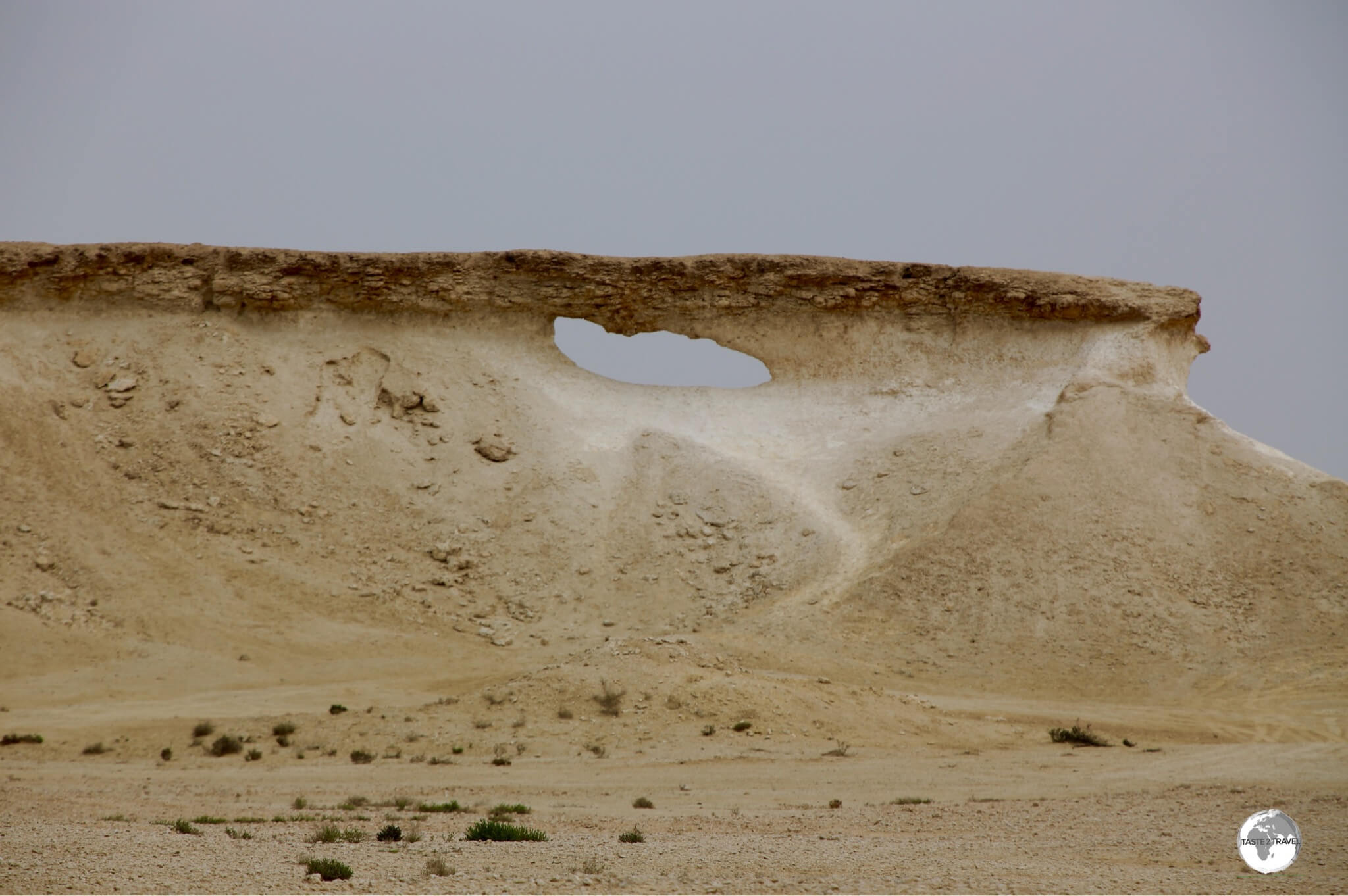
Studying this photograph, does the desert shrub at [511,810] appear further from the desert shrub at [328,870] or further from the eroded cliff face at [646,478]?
the eroded cliff face at [646,478]

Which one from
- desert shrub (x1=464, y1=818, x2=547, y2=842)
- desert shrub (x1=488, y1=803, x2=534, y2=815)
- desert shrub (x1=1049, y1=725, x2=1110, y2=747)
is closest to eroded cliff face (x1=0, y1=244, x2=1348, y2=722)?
desert shrub (x1=1049, y1=725, x2=1110, y2=747)

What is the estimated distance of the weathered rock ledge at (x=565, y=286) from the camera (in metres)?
24.2

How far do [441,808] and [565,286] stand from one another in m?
17.9

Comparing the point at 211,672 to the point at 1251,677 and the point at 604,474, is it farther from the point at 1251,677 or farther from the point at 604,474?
the point at 1251,677

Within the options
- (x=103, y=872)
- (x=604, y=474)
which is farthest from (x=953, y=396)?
(x=103, y=872)

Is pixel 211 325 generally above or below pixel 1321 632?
above

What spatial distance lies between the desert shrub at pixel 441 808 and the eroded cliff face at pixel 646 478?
195 inches

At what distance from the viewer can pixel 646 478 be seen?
22.8 meters

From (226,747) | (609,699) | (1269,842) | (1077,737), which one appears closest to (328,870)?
(1269,842)

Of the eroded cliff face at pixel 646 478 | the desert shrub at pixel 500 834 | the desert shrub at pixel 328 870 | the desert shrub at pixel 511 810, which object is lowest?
the desert shrub at pixel 328 870

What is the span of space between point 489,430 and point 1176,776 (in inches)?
618

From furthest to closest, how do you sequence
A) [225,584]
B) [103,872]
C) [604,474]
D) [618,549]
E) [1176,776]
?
[604,474] → [618,549] → [225,584] → [1176,776] → [103,872]

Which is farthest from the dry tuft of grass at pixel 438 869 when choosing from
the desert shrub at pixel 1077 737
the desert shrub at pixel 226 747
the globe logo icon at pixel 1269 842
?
the desert shrub at pixel 1077 737

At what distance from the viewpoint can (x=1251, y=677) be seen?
17.1 meters
